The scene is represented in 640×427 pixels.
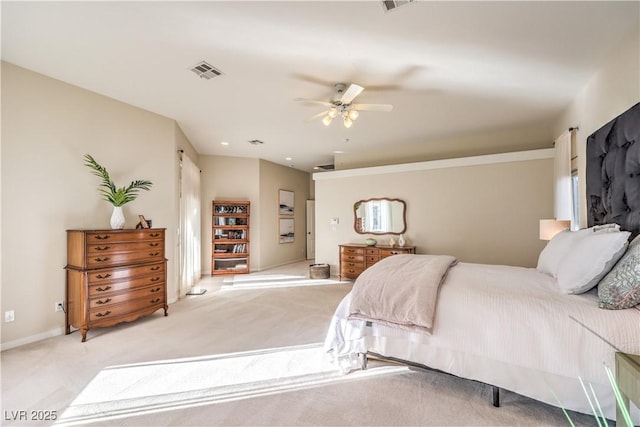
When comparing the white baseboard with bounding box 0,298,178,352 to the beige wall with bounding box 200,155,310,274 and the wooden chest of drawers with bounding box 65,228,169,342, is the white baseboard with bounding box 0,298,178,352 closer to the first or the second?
the wooden chest of drawers with bounding box 65,228,169,342

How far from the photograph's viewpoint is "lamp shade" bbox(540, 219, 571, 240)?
347 centimetres

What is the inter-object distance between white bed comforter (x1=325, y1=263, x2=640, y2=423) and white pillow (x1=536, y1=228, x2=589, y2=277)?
0.22m

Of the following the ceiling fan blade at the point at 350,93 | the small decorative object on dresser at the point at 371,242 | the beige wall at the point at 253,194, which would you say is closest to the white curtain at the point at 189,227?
the beige wall at the point at 253,194

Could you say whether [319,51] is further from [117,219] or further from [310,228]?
[310,228]

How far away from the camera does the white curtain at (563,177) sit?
3832mm

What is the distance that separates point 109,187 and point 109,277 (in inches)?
44.7

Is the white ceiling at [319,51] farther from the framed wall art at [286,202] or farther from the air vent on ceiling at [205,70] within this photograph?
the framed wall art at [286,202]

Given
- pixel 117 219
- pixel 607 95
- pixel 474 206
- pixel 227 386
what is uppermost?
pixel 607 95

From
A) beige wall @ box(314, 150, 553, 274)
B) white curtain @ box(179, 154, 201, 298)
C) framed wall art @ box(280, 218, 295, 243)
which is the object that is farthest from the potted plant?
framed wall art @ box(280, 218, 295, 243)

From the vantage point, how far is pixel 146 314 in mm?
3703

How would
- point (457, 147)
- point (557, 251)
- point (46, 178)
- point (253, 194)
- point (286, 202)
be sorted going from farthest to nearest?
1. point (286, 202)
2. point (253, 194)
3. point (457, 147)
4. point (46, 178)
5. point (557, 251)

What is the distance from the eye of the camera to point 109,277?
3348 mm

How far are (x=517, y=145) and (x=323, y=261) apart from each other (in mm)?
4396

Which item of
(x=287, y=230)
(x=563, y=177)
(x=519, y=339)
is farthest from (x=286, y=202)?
(x=519, y=339)
